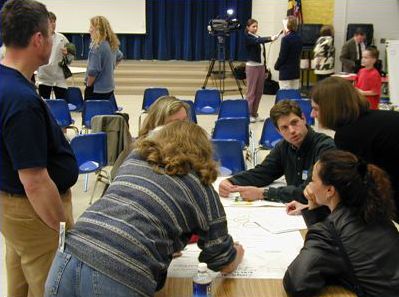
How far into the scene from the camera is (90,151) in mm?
3922

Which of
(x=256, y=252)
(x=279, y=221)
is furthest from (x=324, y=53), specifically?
(x=256, y=252)

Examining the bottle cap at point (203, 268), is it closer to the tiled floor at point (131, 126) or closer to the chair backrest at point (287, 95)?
the tiled floor at point (131, 126)

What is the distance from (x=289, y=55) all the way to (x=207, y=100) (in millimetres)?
1639

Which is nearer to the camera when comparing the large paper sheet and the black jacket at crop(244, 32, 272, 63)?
the large paper sheet

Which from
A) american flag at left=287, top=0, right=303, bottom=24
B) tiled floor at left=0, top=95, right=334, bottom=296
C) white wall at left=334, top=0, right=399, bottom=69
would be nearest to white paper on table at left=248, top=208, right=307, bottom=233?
tiled floor at left=0, top=95, right=334, bottom=296

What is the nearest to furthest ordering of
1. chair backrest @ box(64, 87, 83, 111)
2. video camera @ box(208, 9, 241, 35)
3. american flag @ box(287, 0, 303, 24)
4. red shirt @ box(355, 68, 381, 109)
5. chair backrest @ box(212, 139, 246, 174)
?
chair backrest @ box(212, 139, 246, 174)
red shirt @ box(355, 68, 381, 109)
chair backrest @ box(64, 87, 83, 111)
video camera @ box(208, 9, 241, 35)
american flag @ box(287, 0, 303, 24)

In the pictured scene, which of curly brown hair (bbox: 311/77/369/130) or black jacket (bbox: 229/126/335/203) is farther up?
curly brown hair (bbox: 311/77/369/130)

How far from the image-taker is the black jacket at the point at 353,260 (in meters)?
1.57

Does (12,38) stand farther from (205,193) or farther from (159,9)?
(159,9)

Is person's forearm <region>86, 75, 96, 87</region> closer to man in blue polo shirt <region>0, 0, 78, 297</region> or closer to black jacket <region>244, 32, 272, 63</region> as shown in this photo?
black jacket <region>244, 32, 272, 63</region>

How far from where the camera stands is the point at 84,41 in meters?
11.8

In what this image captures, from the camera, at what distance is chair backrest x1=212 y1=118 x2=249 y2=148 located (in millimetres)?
4469

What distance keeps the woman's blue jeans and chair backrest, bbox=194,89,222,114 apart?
4997 millimetres

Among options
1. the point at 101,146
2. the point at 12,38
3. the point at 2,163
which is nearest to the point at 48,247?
the point at 2,163
